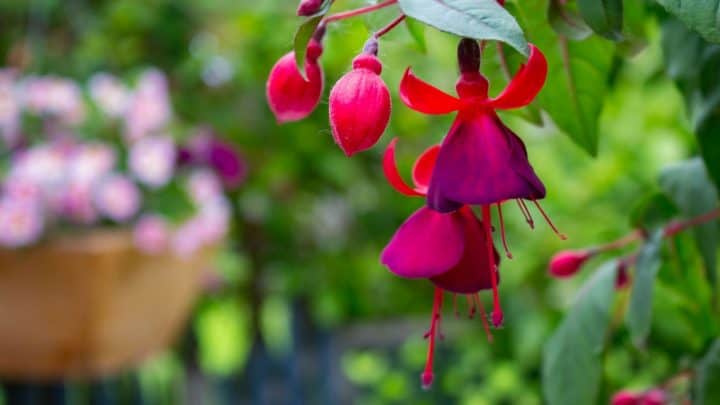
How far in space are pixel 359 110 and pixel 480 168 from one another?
0.14ft

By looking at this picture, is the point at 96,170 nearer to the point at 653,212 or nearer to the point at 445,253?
the point at 653,212

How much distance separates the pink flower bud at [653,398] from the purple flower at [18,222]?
844 millimetres

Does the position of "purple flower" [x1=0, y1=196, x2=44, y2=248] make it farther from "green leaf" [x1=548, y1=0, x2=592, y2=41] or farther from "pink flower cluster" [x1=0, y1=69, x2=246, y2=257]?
"green leaf" [x1=548, y1=0, x2=592, y2=41]

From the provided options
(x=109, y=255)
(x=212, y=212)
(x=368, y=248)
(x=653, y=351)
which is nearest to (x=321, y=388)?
(x=368, y=248)

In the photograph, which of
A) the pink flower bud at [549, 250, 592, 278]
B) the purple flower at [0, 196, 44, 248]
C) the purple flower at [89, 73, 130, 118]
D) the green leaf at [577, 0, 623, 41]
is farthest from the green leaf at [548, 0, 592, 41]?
the purple flower at [89, 73, 130, 118]

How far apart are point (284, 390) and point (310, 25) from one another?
1.69 metres

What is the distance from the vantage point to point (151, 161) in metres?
1.32

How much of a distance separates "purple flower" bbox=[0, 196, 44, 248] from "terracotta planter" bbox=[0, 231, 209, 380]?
43 millimetres

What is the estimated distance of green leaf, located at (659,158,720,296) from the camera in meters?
0.53

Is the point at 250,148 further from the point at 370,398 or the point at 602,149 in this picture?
the point at 602,149

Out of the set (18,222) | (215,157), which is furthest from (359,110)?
(215,157)

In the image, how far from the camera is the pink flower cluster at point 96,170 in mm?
1223

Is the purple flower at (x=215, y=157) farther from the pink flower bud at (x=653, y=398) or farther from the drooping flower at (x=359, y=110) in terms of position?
the drooping flower at (x=359, y=110)

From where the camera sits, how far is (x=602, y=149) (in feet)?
5.42
